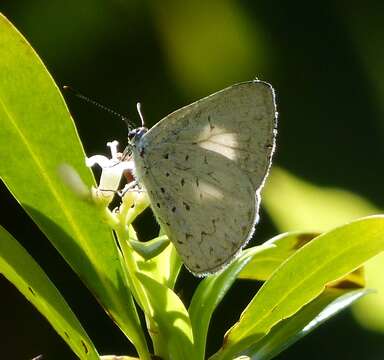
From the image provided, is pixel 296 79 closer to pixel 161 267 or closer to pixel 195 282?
pixel 195 282

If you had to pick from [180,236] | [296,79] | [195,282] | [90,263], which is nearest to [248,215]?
[180,236]

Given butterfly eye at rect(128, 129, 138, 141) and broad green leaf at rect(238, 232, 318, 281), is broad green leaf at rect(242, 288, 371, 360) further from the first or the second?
butterfly eye at rect(128, 129, 138, 141)

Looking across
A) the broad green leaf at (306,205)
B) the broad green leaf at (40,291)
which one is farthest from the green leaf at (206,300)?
the broad green leaf at (306,205)

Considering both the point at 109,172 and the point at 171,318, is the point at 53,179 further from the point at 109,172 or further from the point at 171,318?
the point at 171,318

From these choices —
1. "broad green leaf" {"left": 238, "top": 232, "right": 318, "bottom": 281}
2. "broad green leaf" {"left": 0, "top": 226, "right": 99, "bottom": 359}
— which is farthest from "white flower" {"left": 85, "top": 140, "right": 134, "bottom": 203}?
"broad green leaf" {"left": 238, "top": 232, "right": 318, "bottom": 281}

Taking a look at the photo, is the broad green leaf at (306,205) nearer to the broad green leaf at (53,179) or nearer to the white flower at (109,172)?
the white flower at (109,172)

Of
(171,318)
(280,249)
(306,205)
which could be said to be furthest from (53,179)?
(306,205)

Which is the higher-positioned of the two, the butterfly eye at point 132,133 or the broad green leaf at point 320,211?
the butterfly eye at point 132,133
